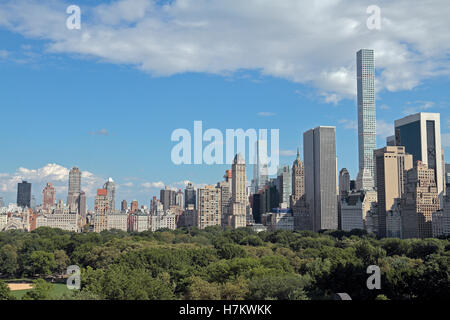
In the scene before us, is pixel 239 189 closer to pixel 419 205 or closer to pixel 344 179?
pixel 344 179

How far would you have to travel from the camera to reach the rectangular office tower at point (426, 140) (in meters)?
161

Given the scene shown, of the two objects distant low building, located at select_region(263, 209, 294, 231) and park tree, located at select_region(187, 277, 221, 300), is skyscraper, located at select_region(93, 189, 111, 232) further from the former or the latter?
park tree, located at select_region(187, 277, 221, 300)

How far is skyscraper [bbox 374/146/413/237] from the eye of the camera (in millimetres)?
128250

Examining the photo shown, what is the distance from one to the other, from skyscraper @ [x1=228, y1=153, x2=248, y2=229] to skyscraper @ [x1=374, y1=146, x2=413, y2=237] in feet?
169

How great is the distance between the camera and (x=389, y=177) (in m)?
135

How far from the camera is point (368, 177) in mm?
192625

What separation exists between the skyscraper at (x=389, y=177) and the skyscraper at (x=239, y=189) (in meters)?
51.6

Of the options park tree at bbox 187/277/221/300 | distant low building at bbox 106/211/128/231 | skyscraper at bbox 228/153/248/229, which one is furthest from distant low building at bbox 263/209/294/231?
park tree at bbox 187/277/221/300
